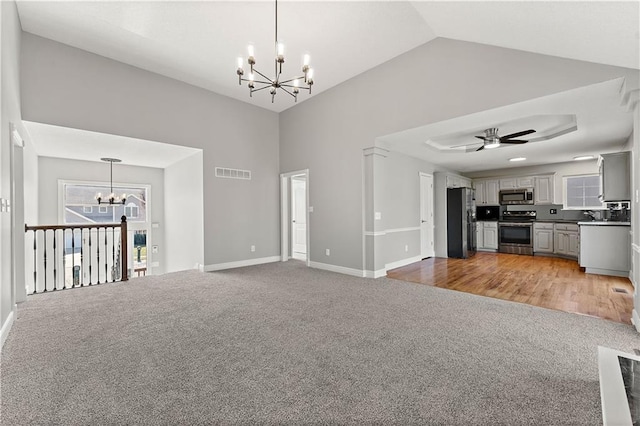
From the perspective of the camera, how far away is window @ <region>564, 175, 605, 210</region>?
22.3 ft

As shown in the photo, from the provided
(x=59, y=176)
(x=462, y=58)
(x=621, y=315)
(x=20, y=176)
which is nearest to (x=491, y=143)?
(x=462, y=58)

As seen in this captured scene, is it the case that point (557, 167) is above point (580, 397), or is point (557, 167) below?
above

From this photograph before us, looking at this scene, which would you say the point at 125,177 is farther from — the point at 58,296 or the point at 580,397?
the point at 580,397

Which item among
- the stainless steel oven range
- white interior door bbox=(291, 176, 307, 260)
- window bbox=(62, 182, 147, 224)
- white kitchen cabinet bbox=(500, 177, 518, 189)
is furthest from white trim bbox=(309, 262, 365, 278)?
white kitchen cabinet bbox=(500, 177, 518, 189)

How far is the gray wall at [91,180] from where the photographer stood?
651 cm

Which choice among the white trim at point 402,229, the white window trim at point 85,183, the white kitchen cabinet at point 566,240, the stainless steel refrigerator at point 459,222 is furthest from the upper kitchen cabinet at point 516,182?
the white window trim at point 85,183

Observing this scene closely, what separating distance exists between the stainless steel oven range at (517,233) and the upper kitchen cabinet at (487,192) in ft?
2.13

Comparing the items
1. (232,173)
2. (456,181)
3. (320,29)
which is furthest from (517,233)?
(232,173)

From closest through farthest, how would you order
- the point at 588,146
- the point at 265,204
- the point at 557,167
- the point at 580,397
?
1. the point at 580,397
2. the point at 588,146
3. the point at 265,204
4. the point at 557,167

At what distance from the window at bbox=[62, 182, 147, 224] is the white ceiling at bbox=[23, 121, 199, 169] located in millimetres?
905

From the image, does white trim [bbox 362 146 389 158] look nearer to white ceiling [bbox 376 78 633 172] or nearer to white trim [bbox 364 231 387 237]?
white ceiling [bbox 376 78 633 172]

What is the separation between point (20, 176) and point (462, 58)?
6113 millimetres

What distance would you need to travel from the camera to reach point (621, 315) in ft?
10.2

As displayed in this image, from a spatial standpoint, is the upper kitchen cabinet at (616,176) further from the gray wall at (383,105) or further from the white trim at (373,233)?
the white trim at (373,233)
